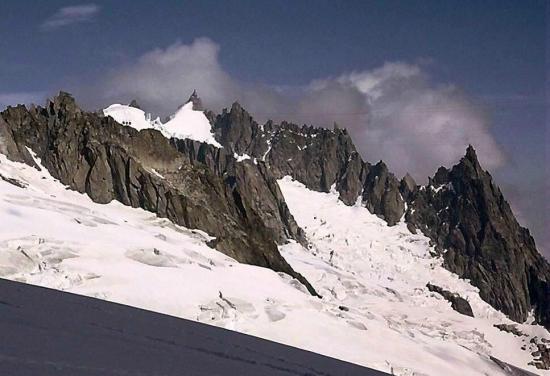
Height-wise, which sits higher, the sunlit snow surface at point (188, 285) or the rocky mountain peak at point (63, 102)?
the rocky mountain peak at point (63, 102)

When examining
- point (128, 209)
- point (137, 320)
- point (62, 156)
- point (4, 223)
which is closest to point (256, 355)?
point (137, 320)

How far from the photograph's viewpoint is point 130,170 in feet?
355

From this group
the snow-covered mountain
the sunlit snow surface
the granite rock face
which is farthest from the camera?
the granite rock face

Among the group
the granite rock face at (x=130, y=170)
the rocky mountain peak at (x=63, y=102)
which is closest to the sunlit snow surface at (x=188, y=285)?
the granite rock face at (x=130, y=170)

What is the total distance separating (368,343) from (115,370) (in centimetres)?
3078

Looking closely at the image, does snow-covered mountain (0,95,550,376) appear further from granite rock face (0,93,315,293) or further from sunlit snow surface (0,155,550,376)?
granite rock face (0,93,315,293)

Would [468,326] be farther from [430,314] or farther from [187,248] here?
[187,248]

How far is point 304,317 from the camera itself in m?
40.2

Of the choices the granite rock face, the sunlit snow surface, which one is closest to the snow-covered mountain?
the sunlit snow surface

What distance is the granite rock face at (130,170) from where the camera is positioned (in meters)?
104

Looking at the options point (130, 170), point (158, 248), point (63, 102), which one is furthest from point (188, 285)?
point (63, 102)

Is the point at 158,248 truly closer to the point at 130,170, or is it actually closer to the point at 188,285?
the point at 188,285

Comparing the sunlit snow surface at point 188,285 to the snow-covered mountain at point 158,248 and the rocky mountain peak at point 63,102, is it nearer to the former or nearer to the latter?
the snow-covered mountain at point 158,248

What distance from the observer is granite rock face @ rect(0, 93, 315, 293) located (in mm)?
103562
